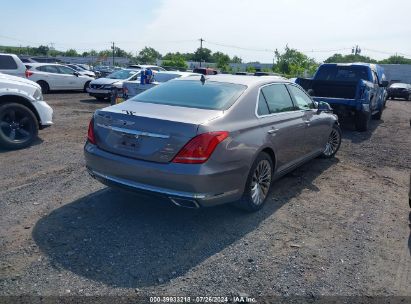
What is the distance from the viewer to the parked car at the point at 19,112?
6.84 metres

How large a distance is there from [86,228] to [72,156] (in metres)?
3.12

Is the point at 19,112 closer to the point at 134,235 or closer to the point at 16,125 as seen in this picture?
the point at 16,125

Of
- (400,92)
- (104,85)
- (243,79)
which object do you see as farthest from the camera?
(400,92)

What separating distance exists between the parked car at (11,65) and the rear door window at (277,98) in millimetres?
9637

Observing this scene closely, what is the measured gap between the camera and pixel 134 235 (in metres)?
3.76

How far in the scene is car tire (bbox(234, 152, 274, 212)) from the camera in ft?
13.7

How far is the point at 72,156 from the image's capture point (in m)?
6.64

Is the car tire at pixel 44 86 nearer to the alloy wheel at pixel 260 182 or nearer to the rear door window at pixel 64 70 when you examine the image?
the rear door window at pixel 64 70

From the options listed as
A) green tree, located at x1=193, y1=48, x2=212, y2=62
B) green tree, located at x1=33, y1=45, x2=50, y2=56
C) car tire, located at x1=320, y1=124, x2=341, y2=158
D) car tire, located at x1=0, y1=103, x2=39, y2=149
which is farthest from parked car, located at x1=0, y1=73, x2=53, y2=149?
green tree, located at x1=33, y1=45, x2=50, y2=56

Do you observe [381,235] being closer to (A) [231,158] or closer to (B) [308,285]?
(B) [308,285]

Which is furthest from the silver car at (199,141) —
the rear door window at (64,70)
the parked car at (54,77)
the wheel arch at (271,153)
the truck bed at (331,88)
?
the rear door window at (64,70)

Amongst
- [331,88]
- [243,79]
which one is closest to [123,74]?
[331,88]

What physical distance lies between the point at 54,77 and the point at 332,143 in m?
15.3

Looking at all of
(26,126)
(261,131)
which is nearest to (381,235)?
(261,131)
